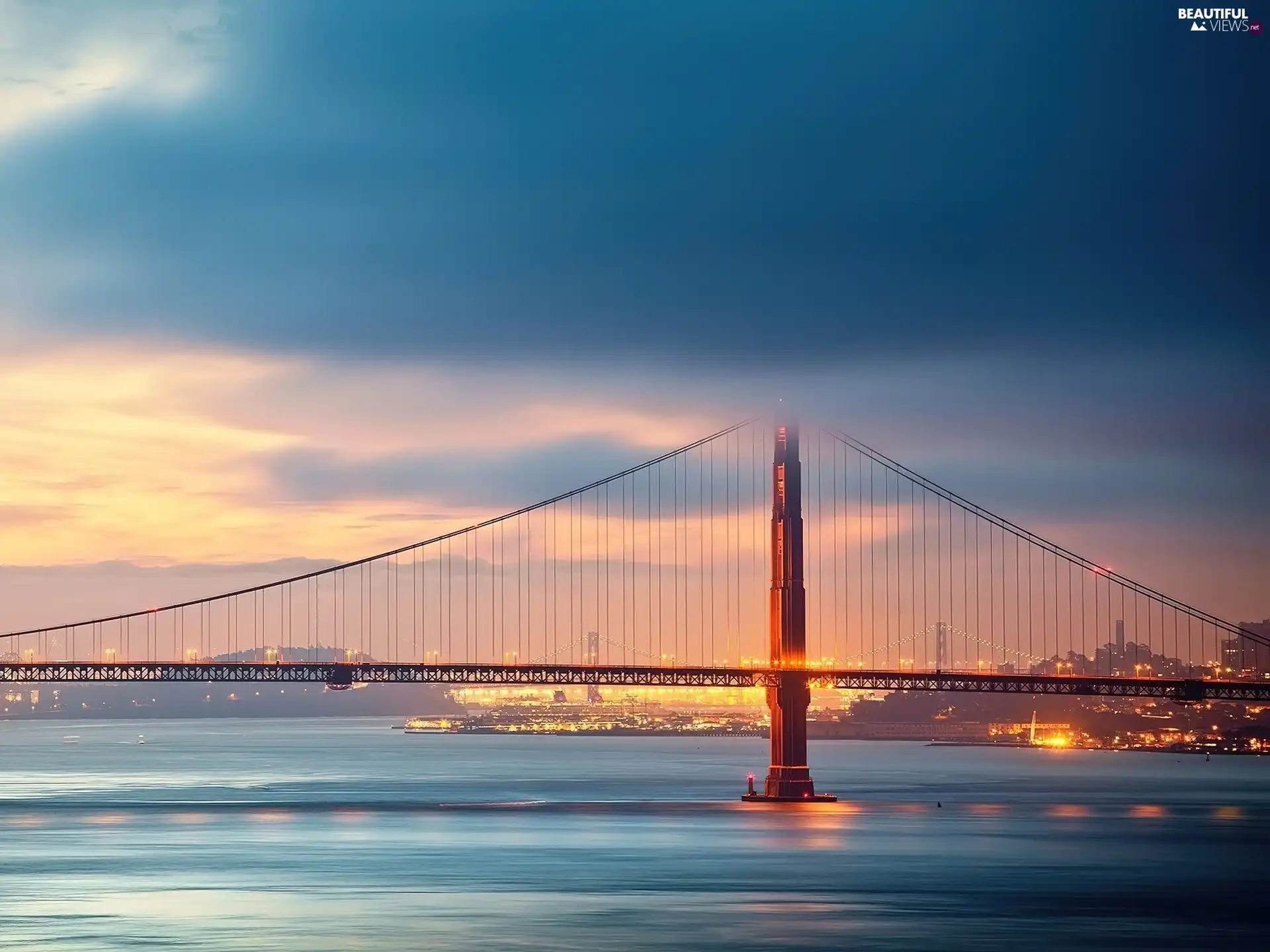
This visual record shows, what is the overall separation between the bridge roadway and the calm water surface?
6829mm

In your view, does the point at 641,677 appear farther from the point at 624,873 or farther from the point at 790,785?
the point at 624,873

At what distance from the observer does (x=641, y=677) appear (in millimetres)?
104812

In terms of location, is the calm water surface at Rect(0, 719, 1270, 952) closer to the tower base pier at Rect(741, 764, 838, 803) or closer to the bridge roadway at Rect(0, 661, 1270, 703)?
the tower base pier at Rect(741, 764, 838, 803)

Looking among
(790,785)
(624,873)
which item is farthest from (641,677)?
(624,873)

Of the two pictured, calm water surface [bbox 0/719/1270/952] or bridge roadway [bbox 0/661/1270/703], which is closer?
calm water surface [bbox 0/719/1270/952]

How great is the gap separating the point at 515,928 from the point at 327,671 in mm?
50172

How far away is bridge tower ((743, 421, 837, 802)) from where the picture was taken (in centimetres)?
9819

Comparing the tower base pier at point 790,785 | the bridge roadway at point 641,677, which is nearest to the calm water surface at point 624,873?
the tower base pier at point 790,785

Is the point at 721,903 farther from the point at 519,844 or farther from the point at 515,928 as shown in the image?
the point at 519,844

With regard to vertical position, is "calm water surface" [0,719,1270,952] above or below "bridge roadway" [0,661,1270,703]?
below

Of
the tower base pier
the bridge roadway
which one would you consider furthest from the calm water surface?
the bridge roadway

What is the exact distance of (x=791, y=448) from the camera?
101m

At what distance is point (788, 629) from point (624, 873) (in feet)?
85.5

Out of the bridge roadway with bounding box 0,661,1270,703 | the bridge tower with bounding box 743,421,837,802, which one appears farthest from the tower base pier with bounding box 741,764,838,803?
the bridge roadway with bounding box 0,661,1270,703
